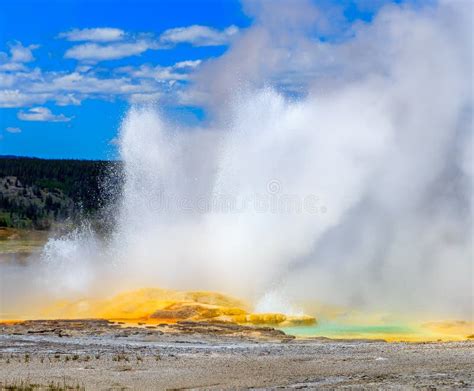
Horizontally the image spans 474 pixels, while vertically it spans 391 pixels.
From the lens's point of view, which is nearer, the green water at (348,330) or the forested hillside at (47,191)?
the green water at (348,330)

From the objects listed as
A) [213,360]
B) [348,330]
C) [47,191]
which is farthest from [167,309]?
[47,191]

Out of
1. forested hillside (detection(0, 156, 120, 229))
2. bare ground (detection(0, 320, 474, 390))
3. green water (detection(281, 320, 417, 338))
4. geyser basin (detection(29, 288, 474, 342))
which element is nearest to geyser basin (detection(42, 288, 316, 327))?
geyser basin (detection(29, 288, 474, 342))

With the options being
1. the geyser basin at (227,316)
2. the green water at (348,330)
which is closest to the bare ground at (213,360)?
the green water at (348,330)

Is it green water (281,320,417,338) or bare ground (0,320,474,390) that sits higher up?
green water (281,320,417,338)

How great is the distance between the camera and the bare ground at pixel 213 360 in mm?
12844

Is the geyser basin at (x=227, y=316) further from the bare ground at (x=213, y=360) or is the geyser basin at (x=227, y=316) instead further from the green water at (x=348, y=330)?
the bare ground at (x=213, y=360)

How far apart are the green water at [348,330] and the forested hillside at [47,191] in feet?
121

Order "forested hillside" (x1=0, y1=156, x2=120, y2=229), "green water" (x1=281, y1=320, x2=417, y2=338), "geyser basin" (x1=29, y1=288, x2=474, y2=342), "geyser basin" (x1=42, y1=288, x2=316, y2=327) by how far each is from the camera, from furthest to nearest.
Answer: "forested hillside" (x1=0, y1=156, x2=120, y2=229), "geyser basin" (x1=42, y1=288, x2=316, y2=327), "geyser basin" (x1=29, y1=288, x2=474, y2=342), "green water" (x1=281, y1=320, x2=417, y2=338)

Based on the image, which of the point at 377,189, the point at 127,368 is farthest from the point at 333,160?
the point at 127,368

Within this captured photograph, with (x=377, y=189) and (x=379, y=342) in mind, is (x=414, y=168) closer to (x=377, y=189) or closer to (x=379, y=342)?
(x=377, y=189)

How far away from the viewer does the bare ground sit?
12.8 meters

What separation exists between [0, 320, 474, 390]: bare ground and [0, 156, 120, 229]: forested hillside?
1535 inches

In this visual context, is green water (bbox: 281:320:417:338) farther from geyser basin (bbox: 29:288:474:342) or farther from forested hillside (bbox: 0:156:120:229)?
forested hillside (bbox: 0:156:120:229)

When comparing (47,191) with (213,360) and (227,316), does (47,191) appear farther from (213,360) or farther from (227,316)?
(213,360)
